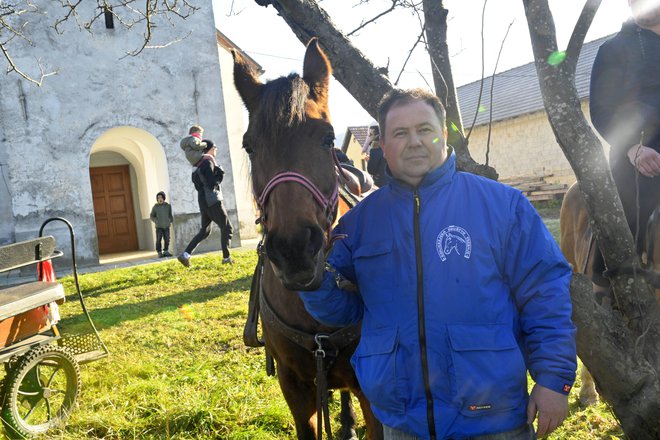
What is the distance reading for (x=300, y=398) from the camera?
103 inches

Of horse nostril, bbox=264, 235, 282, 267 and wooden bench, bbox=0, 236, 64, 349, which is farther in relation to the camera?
wooden bench, bbox=0, 236, 64, 349

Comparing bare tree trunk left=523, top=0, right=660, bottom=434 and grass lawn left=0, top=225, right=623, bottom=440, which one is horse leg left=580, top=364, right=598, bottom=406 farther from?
bare tree trunk left=523, top=0, right=660, bottom=434

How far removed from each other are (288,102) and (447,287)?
3.08 ft

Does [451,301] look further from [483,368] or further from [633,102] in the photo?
[633,102]

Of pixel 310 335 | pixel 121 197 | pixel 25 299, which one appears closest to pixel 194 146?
pixel 25 299

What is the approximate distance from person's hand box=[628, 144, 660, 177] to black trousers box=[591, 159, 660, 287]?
0.46ft

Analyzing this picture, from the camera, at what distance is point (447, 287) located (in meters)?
1.63

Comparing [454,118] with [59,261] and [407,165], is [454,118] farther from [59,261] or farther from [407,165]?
[59,261]

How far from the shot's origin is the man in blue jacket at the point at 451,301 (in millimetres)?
1577

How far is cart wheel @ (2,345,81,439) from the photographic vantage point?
10.7 ft

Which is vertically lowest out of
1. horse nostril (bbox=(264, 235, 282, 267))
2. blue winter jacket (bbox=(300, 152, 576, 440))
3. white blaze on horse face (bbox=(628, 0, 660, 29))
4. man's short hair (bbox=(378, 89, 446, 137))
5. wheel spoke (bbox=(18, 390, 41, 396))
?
wheel spoke (bbox=(18, 390, 41, 396))

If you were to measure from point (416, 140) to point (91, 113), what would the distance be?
1217 centimetres

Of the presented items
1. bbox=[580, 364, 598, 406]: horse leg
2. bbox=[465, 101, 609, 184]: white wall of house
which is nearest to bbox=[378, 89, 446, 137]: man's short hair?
bbox=[580, 364, 598, 406]: horse leg

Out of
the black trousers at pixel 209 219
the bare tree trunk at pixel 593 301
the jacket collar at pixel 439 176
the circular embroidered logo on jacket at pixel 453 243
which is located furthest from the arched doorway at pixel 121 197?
the circular embroidered logo on jacket at pixel 453 243
